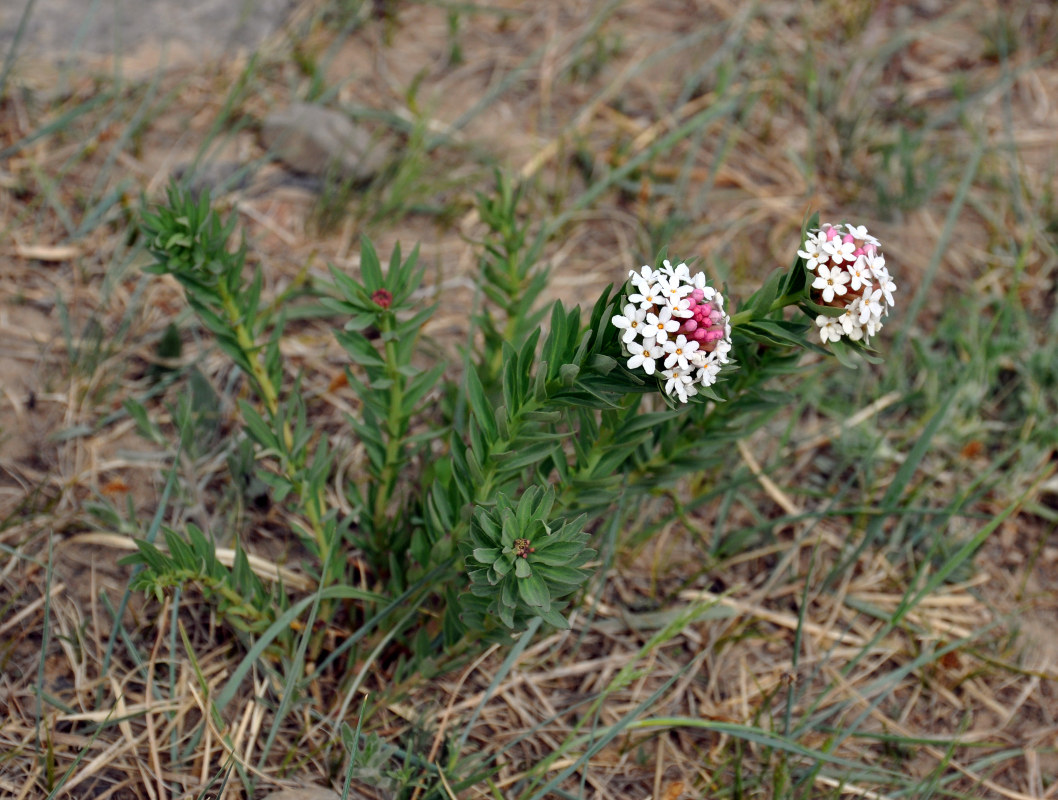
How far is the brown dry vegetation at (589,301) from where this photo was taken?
2420mm

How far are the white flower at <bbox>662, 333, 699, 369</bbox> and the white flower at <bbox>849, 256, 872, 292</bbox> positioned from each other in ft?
1.17

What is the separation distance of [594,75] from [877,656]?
305cm

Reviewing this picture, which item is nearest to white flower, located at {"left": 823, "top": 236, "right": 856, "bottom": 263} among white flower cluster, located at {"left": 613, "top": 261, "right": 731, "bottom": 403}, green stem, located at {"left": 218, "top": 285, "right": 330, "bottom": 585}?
white flower cluster, located at {"left": 613, "top": 261, "right": 731, "bottom": 403}

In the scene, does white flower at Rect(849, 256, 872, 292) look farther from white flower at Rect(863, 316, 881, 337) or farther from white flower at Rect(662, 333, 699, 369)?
white flower at Rect(662, 333, 699, 369)

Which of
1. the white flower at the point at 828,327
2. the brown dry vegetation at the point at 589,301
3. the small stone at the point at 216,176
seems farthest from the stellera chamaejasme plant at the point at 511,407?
the small stone at the point at 216,176

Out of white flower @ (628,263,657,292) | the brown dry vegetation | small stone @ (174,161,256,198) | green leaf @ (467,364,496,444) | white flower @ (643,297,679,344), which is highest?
white flower @ (628,263,657,292)

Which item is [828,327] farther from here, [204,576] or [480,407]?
[204,576]

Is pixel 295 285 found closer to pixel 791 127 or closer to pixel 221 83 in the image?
pixel 221 83

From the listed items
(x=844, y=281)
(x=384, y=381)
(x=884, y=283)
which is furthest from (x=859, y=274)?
(x=384, y=381)

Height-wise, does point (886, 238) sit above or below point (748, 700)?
above

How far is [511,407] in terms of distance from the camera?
1.94m

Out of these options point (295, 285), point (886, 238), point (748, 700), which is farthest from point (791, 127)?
point (748, 700)

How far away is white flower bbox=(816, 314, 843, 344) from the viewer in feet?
5.91

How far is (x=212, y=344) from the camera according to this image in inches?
126
